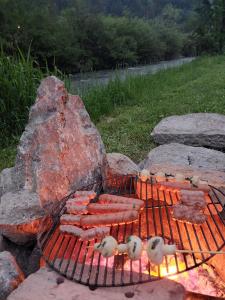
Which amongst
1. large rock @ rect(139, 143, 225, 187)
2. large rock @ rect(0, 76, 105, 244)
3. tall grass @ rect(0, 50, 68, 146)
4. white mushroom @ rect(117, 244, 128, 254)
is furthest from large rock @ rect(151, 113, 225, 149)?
white mushroom @ rect(117, 244, 128, 254)

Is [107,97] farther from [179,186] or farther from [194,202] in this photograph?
[194,202]

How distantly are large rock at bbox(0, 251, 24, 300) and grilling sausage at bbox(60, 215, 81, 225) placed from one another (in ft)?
1.29

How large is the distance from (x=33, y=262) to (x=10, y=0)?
1669cm

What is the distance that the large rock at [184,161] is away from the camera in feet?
10.8

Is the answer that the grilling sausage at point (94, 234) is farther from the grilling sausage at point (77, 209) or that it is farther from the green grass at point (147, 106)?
the green grass at point (147, 106)

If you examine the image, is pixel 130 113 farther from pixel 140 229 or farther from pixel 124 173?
pixel 140 229

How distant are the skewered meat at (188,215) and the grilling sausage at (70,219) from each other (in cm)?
62

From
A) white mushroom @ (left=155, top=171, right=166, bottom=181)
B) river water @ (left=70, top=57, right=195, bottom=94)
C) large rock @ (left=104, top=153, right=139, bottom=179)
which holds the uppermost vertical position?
white mushroom @ (left=155, top=171, right=166, bottom=181)

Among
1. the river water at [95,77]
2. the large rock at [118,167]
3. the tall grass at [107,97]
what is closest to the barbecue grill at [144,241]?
the large rock at [118,167]

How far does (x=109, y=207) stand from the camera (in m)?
2.43

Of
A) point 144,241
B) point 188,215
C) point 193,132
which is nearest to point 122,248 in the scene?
point 144,241

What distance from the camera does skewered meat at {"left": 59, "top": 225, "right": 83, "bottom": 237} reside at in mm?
2203

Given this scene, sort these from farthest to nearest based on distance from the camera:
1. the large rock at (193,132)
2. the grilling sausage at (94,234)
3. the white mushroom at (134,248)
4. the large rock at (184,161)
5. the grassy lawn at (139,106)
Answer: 1. the grassy lawn at (139,106)
2. the large rock at (193,132)
3. the large rock at (184,161)
4. the grilling sausage at (94,234)
5. the white mushroom at (134,248)

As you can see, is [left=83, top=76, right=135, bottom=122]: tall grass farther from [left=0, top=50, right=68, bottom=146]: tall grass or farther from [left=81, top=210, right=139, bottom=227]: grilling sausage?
[left=81, top=210, right=139, bottom=227]: grilling sausage
